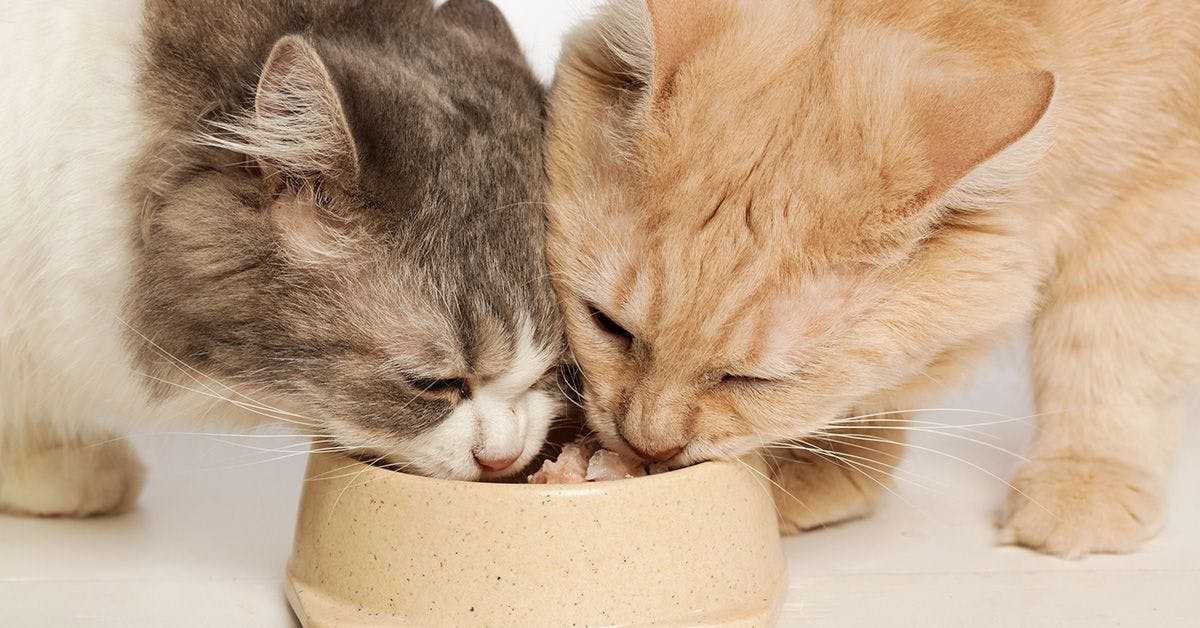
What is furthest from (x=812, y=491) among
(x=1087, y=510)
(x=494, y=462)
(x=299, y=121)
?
(x=299, y=121)

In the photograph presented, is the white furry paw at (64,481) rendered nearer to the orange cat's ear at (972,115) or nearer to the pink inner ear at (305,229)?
the pink inner ear at (305,229)

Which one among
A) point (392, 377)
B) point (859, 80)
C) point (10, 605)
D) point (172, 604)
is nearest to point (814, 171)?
point (859, 80)

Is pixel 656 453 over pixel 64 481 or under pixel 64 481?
over

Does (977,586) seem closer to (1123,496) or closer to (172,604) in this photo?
(1123,496)

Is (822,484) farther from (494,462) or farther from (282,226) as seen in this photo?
(282,226)

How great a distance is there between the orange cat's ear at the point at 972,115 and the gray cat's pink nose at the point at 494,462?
689mm

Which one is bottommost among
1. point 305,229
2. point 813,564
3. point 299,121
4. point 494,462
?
point 813,564

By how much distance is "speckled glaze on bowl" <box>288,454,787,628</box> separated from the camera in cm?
170

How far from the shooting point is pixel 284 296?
1771 mm

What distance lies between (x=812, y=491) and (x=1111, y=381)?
1.82 ft

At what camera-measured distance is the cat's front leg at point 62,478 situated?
2289mm

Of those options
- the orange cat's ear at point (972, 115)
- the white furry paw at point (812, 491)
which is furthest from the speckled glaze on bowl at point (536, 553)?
the orange cat's ear at point (972, 115)

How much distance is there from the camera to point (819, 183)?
1.71m

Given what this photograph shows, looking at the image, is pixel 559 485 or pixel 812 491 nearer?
pixel 559 485
